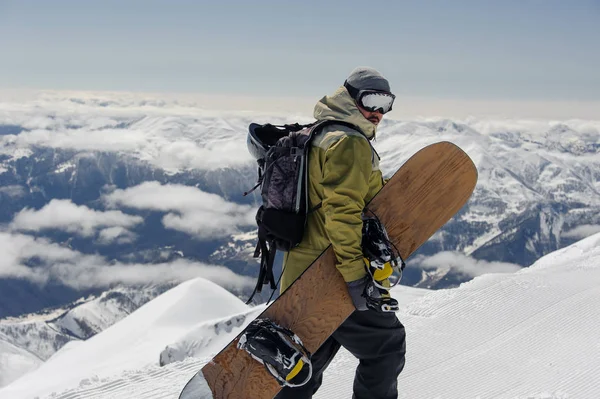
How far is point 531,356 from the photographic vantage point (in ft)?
21.7

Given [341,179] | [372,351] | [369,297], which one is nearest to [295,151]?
[341,179]

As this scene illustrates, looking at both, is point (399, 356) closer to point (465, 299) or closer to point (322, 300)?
point (322, 300)

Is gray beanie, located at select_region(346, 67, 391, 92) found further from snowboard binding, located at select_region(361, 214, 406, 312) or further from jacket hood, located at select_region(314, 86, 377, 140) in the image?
snowboard binding, located at select_region(361, 214, 406, 312)

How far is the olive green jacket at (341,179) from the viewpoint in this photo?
11.2 ft

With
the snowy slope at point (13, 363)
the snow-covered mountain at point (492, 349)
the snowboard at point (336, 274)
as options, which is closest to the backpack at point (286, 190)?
the snowboard at point (336, 274)

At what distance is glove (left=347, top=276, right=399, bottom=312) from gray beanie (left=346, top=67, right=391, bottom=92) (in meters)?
1.42

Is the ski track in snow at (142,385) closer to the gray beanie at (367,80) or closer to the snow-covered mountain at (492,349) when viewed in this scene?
the snow-covered mountain at (492,349)

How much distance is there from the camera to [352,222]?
3469 millimetres

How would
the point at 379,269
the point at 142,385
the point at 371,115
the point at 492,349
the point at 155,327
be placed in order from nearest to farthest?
the point at 379,269 < the point at 371,115 < the point at 142,385 < the point at 492,349 < the point at 155,327

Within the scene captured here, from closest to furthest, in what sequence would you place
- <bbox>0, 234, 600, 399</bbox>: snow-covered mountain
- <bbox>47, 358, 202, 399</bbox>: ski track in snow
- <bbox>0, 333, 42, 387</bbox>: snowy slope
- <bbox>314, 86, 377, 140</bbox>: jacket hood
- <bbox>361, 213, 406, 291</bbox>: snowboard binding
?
<bbox>361, 213, 406, 291</bbox>: snowboard binding → <bbox>314, 86, 377, 140</bbox>: jacket hood → <bbox>0, 234, 600, 399</bbox>: snow-covered mountain → <bbox>47, 358, 202, 399</bbox>: ski track in snow → <bbox>0, 333, 42, 387</bbox>: snowy slope

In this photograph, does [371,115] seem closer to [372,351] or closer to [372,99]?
[372,99]

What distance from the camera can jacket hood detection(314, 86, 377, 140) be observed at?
3.65 metres

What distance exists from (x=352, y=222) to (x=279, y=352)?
3.60 ft

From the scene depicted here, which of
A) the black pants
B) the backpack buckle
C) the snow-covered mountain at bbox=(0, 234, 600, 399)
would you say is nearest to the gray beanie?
the backpack buckle
